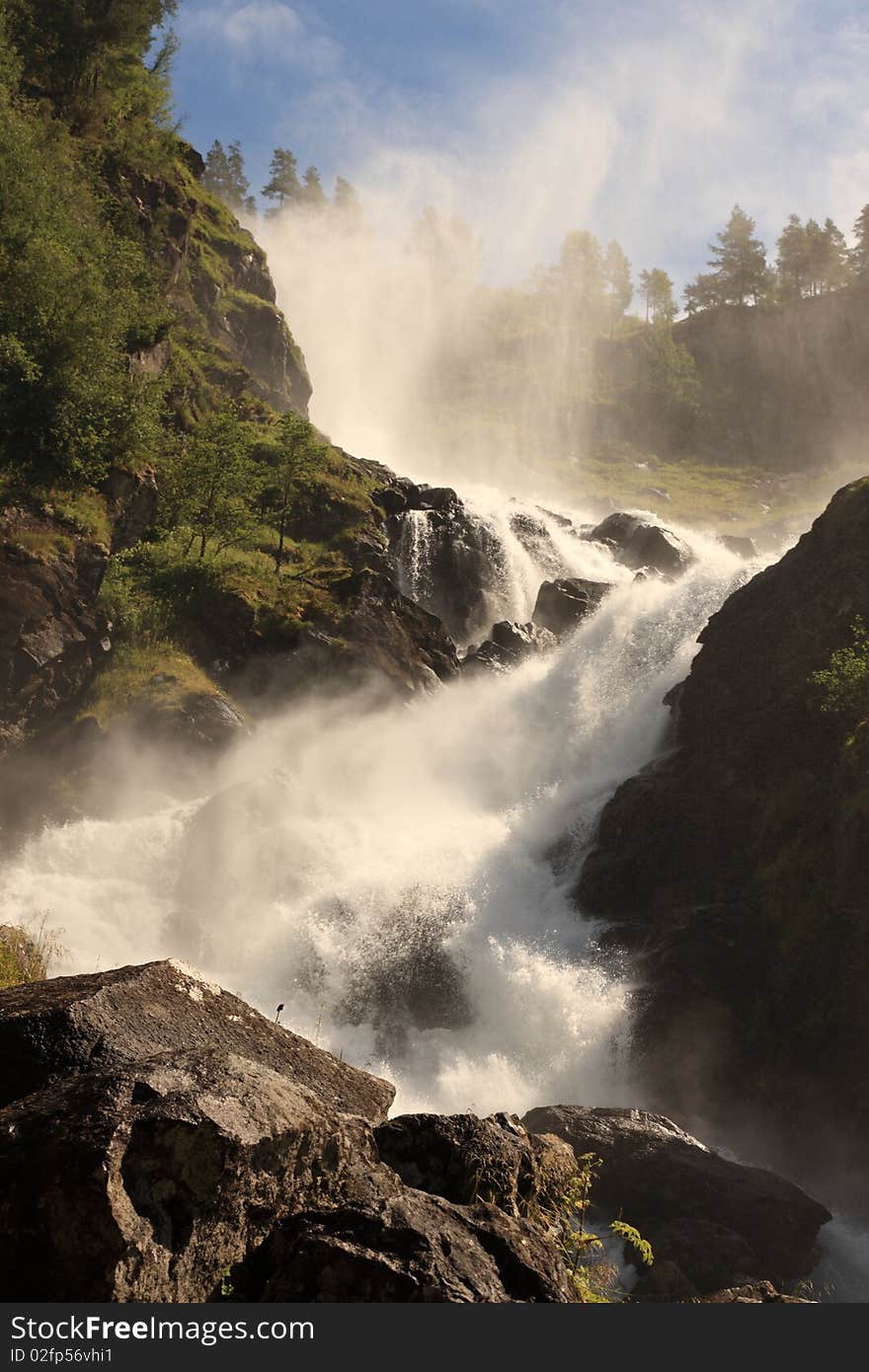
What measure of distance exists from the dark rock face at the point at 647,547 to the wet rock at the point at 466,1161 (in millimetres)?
43306

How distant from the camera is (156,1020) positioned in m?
7.59

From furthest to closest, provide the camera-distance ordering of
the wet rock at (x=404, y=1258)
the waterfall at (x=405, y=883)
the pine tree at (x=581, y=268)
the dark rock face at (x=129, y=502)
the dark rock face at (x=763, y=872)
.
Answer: the pine tree at (x=581, y=268) < the dark rock face at (x=129, y=502) < the waterfall at (x=405, y=883) < the dark rock face at (x=763, y=872) < the wet rock at (x=404, y=1258)

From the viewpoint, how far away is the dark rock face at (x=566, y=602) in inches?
1597

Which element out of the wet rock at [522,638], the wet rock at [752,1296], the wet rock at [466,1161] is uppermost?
the wet rock at [522,638]

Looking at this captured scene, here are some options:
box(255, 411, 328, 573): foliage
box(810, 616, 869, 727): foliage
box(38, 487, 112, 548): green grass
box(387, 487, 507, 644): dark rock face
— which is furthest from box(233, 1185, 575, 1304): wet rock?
box(387, 487, 507, 644): dark rock face

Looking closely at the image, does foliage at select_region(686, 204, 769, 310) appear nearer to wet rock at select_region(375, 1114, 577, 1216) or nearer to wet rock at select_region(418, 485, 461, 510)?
wet rock at select_region(418, 485, 461, 510)

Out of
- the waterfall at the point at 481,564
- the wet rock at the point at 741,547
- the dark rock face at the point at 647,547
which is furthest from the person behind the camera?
the wet rock at the point at 741,547

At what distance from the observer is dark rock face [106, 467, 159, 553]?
1171 inches

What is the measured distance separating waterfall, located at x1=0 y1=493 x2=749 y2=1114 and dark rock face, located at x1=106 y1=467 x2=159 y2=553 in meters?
8.15

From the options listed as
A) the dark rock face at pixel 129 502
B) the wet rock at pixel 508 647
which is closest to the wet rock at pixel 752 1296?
the dark rock face at pixel 129 502

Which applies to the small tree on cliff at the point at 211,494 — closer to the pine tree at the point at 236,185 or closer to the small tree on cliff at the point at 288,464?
the small tree on cliff at the point at 288,464

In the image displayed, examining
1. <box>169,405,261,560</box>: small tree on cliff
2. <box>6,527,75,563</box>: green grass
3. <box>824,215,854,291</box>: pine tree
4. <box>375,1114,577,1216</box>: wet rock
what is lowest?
<box>375,1114,577,1216</box>: wet rock

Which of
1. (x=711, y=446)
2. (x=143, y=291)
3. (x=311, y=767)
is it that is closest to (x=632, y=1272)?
(x=311, y=767)

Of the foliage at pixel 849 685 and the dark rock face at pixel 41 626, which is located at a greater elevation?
the dark rock face at pixel 41 626
